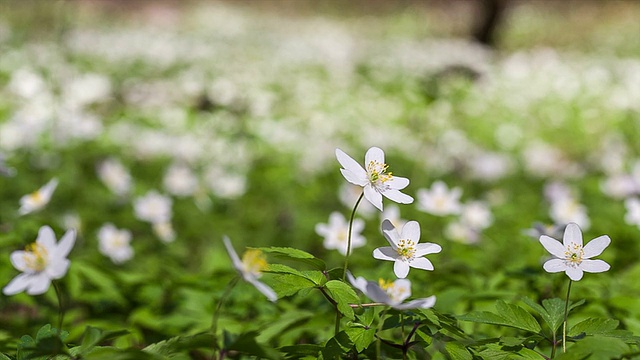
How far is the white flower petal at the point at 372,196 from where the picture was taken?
1.36 metres

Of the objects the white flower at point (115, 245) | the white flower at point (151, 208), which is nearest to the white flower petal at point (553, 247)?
the white flower at point (115, 245)

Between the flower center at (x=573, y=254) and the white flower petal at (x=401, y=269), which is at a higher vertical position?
the flower center at (x=573, y=254)

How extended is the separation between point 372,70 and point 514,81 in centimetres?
226

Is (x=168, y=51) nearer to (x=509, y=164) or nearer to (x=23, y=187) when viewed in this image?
(x=509, y=164)

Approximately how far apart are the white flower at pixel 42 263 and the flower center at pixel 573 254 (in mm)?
1036

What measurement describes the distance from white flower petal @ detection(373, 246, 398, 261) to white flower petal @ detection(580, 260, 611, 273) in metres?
0.38

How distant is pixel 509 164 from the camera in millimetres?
5969

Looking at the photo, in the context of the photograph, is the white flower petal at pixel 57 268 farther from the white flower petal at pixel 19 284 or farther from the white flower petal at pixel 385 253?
the white flower petal at pixel 385 253

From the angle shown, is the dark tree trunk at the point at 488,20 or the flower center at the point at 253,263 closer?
the flower center at the point at 253,263

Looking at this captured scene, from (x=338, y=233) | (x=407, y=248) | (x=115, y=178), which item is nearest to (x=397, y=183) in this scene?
(x=407, y=248)

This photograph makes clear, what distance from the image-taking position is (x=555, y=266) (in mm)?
1347

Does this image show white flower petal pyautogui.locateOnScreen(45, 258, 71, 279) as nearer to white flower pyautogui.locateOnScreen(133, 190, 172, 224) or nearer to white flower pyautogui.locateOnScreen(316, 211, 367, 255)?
white flower pyautogui.locateOnScreen(316, 211, 367, 255)

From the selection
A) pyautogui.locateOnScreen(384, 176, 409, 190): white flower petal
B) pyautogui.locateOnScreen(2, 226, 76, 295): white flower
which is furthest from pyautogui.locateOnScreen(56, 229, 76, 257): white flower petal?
pyautogui.locateOnScreen(384, 176, 409, 190): white flower petal

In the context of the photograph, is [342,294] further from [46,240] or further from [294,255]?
[46,240]
